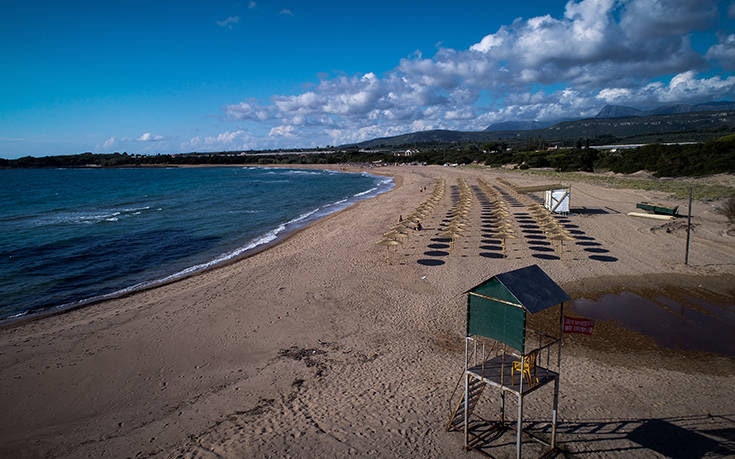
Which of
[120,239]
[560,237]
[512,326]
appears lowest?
[120,239]

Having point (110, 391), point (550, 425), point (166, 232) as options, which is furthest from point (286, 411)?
point (166, 232)

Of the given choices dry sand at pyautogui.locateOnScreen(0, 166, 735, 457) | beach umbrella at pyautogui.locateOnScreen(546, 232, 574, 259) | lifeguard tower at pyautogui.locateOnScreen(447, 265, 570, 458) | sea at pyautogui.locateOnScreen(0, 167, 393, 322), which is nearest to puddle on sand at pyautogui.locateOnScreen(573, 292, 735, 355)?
dry sand at pyautogui.locateOnScreen(0, 166, 735, 457)

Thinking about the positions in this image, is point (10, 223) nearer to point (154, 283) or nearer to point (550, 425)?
point (154, 283)

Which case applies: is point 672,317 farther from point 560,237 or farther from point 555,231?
point 555,231

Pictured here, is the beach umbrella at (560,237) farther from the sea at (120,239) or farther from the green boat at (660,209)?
the sea at (120,239)

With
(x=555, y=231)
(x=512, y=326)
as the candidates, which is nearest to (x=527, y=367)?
(x=512, y=326)
